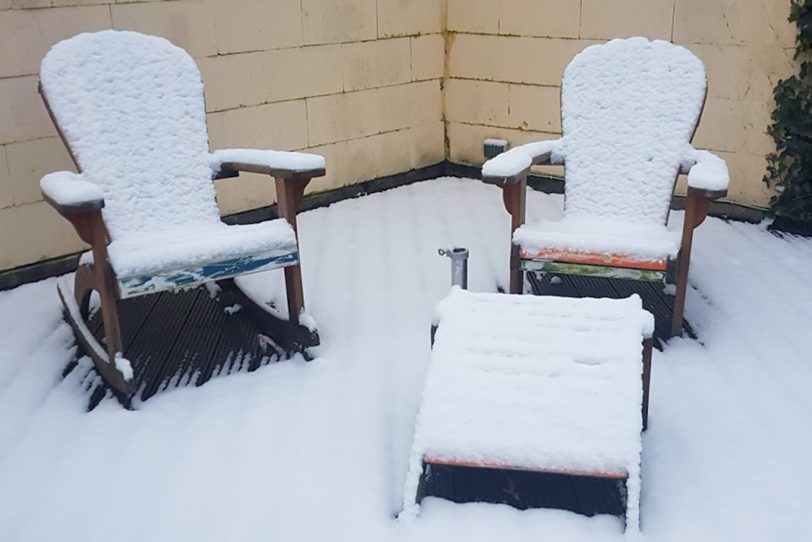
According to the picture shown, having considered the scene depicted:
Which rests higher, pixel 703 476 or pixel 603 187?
pixel 603 187

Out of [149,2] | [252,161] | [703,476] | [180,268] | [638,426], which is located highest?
[149,2]

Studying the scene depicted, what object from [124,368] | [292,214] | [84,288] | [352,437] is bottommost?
[352,437]

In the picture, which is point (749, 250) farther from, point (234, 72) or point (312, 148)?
point (234, 72)

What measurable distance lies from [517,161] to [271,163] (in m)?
0.82

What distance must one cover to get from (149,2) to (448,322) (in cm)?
222

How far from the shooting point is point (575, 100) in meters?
3.17

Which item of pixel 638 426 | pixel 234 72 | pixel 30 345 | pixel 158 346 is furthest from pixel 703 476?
pixel 234 72

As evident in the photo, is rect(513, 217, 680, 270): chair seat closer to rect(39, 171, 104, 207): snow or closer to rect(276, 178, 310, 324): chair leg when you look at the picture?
rect(276, 178, 310, 324): chair leg

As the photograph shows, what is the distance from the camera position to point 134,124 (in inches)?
112

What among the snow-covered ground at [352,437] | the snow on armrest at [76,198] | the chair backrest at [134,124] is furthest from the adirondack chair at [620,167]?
the snow on armrest at [76,198]

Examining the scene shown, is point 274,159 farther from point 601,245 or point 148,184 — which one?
point 601,245

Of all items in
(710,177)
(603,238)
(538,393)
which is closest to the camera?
(538,393)

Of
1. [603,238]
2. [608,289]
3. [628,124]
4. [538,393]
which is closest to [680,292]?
[603,238]

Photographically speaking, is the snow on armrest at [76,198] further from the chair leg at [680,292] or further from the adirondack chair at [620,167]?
the chair leg at [680,292]
